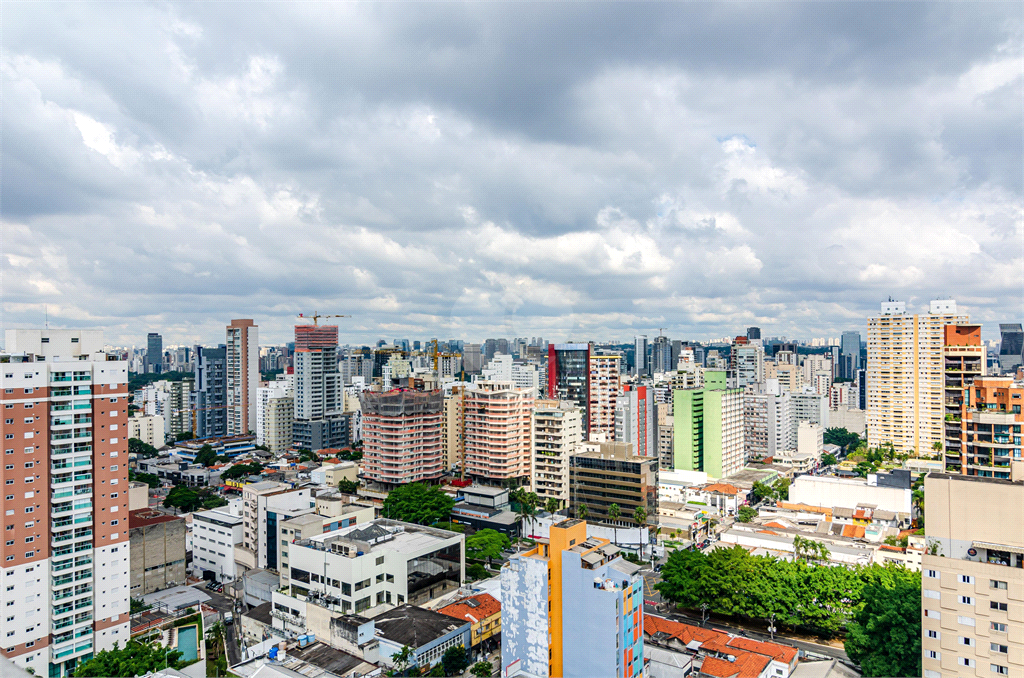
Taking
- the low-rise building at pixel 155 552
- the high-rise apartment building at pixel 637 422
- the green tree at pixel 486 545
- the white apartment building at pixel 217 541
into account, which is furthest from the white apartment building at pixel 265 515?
the high-rise apartment building at pixel 637 422

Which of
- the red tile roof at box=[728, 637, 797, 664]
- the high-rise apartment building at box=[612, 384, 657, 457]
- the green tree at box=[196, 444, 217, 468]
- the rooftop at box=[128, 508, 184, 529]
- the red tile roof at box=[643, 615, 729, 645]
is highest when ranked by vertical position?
the high-rise apartment building at box=[612, 384, 657, 457]

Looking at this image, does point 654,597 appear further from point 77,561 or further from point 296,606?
point 77,561

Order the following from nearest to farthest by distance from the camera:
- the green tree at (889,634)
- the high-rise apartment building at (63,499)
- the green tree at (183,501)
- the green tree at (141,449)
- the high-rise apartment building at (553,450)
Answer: the green tree at (889,634), the high-rise apartment building at (63,499), the high-rise apartment building at (553,450), the green tree at (183,501), the green tree at (141,449)

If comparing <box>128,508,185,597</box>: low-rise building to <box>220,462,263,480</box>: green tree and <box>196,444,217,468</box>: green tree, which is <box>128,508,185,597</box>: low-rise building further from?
<box>196,444,217,468</box>: green tree

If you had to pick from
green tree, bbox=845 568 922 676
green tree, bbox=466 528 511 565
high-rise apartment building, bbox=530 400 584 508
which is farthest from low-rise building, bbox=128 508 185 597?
green tree, bbox=845 568 922 676

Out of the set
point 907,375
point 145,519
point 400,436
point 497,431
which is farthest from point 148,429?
point 907,375

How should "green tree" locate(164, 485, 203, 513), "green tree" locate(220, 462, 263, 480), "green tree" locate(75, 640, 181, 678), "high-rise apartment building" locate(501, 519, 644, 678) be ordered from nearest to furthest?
"high-rise apartment building" locate(501, 519, 644, 678), "green tree" locate(75, 640, 181, 678), "green tree" locate(164, 485, 203, 513), "green tree" locate(220, 462, 263, 480)

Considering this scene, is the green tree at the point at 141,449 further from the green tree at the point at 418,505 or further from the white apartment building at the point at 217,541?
the green tree at the point at 418,505

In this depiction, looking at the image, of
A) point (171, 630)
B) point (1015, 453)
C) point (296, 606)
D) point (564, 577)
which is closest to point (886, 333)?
point (1015, 453)
